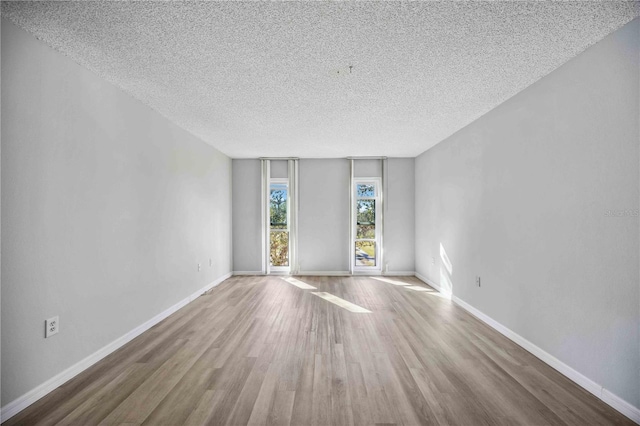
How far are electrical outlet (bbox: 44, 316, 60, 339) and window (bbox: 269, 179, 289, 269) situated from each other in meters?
4.23

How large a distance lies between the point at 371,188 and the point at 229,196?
10.3 feet

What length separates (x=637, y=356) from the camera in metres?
1.81

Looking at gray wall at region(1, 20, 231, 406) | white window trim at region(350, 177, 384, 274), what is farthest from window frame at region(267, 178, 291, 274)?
gray wall at region(1, 20, 231, 406)

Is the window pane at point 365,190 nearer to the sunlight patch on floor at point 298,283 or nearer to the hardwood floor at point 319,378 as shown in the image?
the sunlight patch on floor at point 298,283

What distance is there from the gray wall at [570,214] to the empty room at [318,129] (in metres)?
0.01

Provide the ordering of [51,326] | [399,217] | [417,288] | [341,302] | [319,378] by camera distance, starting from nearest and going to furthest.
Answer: [51,326]
[319,378]
[341,302]
[417,288]
[399,217]

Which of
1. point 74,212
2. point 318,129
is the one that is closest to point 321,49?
point 318,129

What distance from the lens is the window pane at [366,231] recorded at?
6242 mm

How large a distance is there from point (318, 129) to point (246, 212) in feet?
9.56

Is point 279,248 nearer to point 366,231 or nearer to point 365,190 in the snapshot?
point 366,231

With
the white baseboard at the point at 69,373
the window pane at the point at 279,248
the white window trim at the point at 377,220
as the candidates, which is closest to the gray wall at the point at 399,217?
the white window trim at the point at 377,220

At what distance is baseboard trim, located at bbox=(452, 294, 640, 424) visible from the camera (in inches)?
72.3

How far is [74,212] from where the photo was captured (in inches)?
90.3

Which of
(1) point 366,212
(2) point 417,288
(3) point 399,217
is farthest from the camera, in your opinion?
(1) point 366,212
